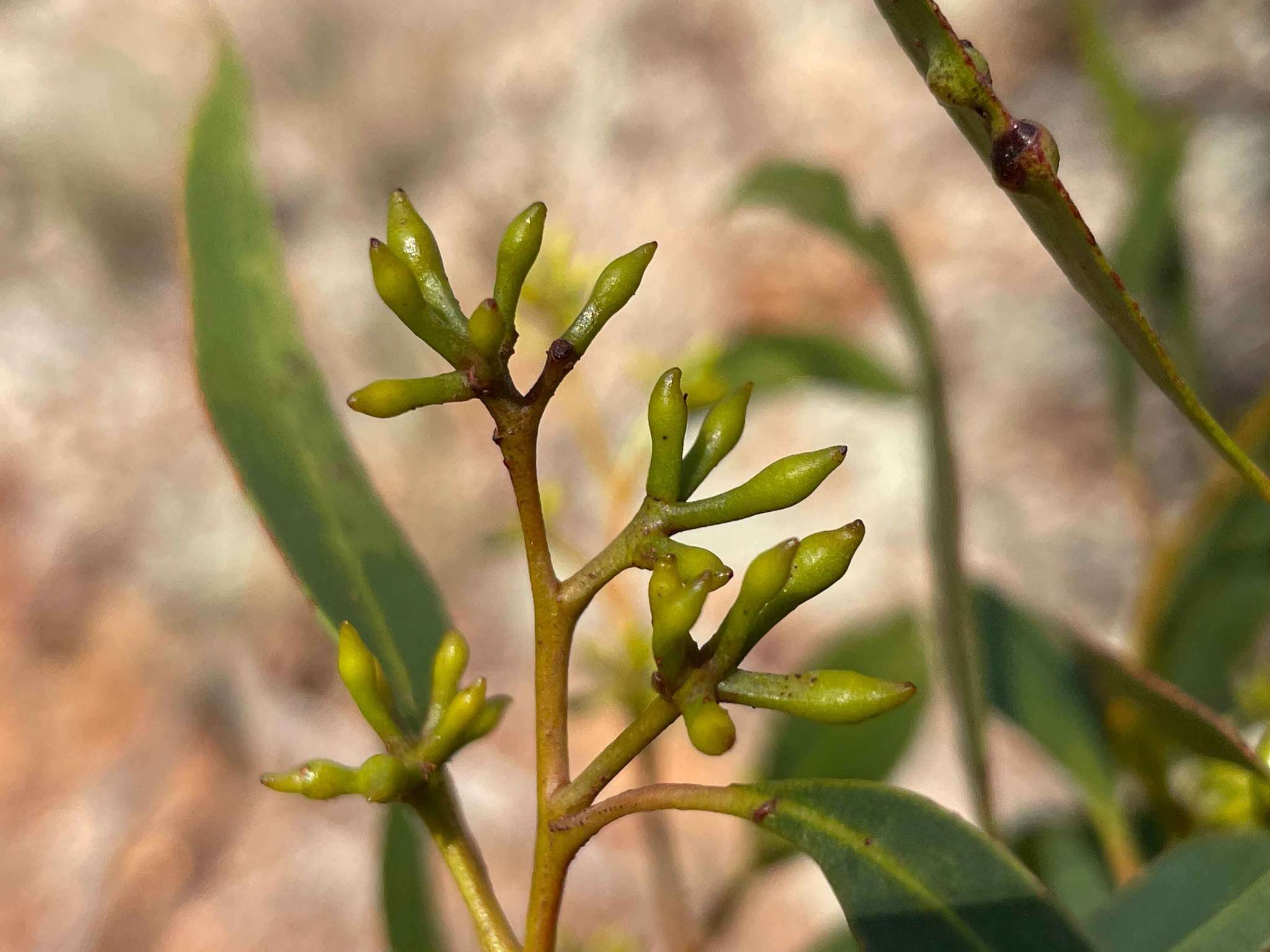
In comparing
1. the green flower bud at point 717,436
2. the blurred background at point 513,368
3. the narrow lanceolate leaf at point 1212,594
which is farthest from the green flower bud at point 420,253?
the blurred background at point 513,368

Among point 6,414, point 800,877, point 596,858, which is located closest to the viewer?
point 800,877

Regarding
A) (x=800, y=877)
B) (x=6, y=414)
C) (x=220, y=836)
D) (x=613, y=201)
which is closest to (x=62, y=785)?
(x=220, y=836)

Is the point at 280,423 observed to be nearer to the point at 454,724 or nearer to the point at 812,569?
the point at 454,724

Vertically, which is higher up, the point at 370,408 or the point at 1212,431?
the point at 370,408

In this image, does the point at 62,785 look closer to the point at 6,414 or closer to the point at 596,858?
the point at 6,414

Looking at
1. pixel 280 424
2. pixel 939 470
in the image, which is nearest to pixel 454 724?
pixel 280 424
